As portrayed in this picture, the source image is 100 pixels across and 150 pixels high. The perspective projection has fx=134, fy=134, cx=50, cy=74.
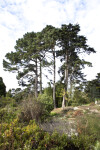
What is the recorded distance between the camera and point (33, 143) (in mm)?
3166

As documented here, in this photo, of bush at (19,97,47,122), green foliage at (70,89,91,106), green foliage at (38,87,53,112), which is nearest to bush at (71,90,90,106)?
green foliage at (70,89,91,106)

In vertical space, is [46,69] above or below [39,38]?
below

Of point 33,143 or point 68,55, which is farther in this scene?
point 68,55

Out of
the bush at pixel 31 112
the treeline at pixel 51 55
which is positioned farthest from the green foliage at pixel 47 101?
the treeline at pixel 51 55

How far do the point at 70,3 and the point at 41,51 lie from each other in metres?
12.7

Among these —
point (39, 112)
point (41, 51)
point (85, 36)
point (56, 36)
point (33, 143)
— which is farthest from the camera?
point (41, 51)

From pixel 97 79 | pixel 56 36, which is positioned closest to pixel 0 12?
pixel 56 36

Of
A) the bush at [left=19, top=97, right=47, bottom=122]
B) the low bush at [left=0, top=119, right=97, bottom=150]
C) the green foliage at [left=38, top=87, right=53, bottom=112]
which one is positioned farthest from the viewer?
the green foliage at [left=38, top=87, right=53, bottom=112]

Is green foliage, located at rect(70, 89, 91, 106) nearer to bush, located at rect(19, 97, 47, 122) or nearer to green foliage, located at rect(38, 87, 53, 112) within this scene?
green foliage, located at rect(38, 87, 53, 112)

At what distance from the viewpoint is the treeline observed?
15.7 meters

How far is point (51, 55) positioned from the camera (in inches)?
678

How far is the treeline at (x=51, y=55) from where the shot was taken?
15.7m

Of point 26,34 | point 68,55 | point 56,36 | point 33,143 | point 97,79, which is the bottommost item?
point 33,143

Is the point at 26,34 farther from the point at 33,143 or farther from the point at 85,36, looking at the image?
the point at 33,143
